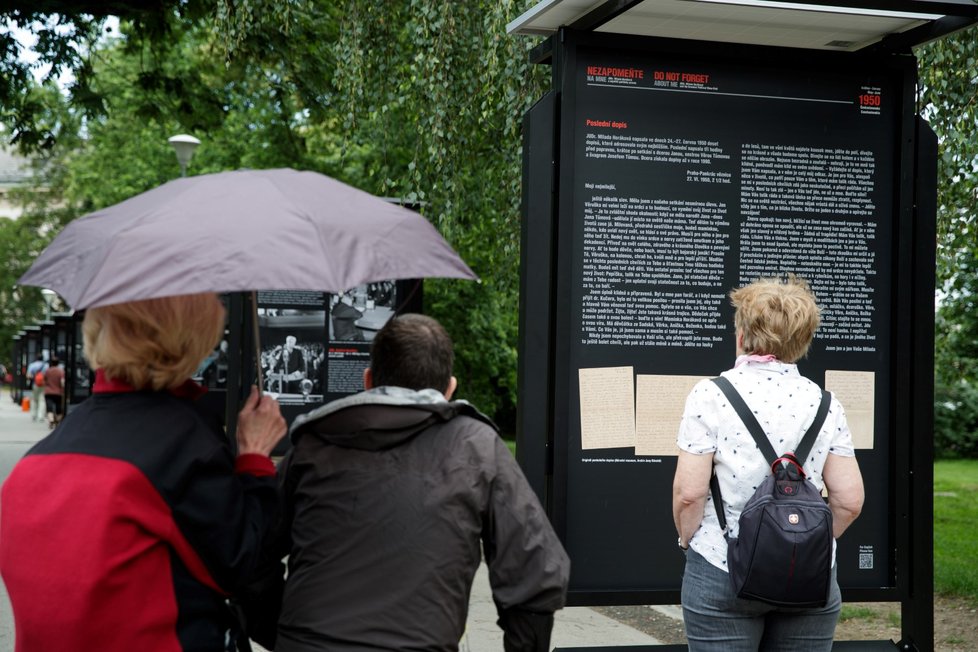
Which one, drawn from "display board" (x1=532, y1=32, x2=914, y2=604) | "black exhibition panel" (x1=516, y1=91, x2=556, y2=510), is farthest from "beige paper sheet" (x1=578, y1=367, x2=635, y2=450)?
"black exhibition panel" (x1=516, y1=91, x2=556, y2=510)

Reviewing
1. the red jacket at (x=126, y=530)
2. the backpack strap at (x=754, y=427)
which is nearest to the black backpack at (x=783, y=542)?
the backpack strap at (x=754, y=427)

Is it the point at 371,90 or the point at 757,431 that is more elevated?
the point at 371,90

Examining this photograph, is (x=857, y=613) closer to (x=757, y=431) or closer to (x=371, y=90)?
(x=757, y=431)

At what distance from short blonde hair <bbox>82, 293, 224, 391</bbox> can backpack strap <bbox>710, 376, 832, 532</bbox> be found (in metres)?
1.62

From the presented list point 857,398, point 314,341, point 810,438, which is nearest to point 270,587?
point 810,438

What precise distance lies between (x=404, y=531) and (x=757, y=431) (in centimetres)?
120

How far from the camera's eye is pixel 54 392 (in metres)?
27.9

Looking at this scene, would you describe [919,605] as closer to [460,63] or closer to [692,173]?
[692,173]

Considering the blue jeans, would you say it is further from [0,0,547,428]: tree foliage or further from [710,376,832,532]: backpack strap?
[0,0,547,428]: tree foliage

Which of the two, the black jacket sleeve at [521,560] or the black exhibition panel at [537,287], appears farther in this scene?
the black exhibition panel at [537,287]

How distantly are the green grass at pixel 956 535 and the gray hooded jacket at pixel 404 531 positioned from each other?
6.74 metres

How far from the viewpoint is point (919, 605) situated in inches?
194

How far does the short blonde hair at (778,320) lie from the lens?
139 inches

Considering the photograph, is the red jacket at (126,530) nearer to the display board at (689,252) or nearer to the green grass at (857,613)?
the display board at (689,252)
